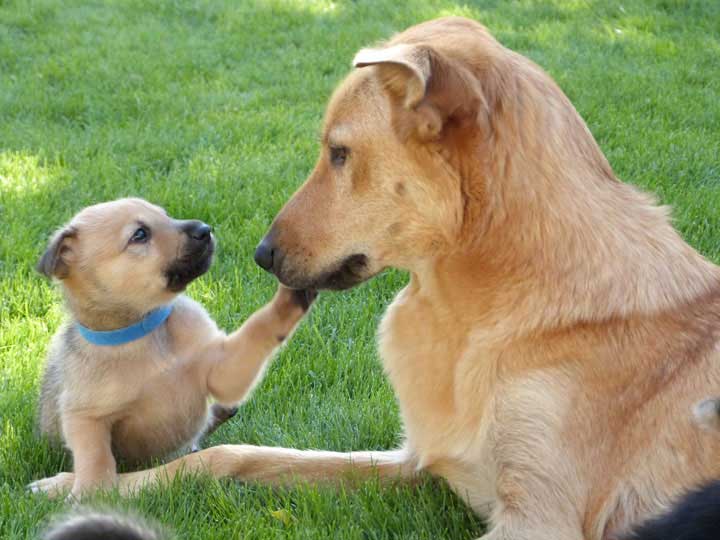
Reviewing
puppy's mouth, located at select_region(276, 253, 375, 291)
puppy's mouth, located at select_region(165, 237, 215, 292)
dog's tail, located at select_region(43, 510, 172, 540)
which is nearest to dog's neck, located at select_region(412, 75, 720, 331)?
puppy's mouth, located at select_region(276, 253, 375, 291)

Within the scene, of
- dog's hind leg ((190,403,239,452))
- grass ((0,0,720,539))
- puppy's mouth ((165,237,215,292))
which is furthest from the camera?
dog's hind leg ((190,403,239,452))

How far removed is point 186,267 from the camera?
410 centimetres

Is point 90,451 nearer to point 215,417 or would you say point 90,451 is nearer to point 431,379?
point 215,417

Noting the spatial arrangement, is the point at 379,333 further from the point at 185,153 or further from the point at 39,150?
the point at 39,150

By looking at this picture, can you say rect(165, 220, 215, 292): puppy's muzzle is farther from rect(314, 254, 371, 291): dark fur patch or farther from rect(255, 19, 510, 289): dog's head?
rect(314, 254, 371, 291): dark fur patch

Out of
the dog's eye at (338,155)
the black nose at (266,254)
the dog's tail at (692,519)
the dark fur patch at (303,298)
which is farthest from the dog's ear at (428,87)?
the dog's tail at (692,519)

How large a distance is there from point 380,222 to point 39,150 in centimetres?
455

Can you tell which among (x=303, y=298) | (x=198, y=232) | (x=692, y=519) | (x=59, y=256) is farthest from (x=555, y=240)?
(x=59, y=256)

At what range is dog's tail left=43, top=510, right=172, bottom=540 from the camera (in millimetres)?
2475

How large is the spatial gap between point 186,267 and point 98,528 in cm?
172

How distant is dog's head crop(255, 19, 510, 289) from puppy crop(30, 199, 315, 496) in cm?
49

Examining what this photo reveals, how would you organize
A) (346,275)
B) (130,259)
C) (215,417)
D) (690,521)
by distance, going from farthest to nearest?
(215,417) → (130,259) → (346,275) → (690,521)

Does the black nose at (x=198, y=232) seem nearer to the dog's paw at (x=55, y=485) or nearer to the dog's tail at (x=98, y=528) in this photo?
the dog's paw at (x=55, y=485)

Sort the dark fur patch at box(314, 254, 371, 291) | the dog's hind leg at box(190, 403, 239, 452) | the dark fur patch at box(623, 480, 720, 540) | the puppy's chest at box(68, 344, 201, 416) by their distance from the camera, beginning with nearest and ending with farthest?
the dark fur patch at box(623, 480, 720, 540) → the dark fur patch at box(314, 254, 371, 291) → the puppy's chest at box(68, 344, 201, 416) → the dog's hind leg at box(190, 403, 239, 452)
